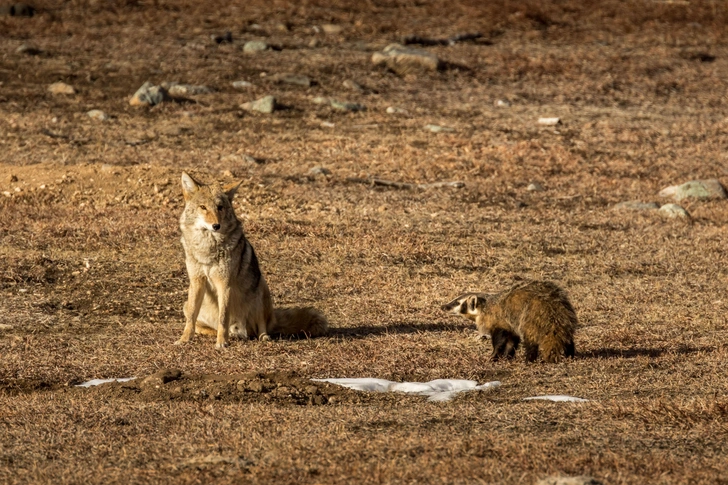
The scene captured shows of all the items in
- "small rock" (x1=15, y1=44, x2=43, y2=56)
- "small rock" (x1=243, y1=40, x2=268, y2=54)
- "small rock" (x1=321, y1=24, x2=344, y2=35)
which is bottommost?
"small rock" (x1=243, y1=40, x2=268, y2=54)

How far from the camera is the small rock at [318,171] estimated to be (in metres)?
21.0

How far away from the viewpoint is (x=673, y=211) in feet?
64.5

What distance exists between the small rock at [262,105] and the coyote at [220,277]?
45.9 ft

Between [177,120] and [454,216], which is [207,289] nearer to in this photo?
[454,216]

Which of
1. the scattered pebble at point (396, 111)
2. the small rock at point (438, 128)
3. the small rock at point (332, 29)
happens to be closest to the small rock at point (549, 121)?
the small rock at point (438, 128)

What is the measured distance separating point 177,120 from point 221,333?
1382cm

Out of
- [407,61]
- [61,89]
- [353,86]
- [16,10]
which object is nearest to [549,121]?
[353,86]

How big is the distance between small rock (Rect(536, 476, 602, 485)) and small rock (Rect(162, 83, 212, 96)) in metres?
21.3

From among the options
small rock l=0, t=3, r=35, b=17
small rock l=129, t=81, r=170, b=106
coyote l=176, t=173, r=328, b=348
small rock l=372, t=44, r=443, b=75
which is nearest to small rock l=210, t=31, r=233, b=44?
small rock l=372, t=44, r=443, b=75

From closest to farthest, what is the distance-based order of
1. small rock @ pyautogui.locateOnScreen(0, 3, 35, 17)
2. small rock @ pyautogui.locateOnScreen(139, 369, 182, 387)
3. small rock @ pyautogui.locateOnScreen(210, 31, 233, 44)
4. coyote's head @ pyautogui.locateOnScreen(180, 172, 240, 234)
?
small rock @ pyautogui.locateOnScreen(139, 369, 182, 387) < coyote's head @ pyautogui.locateOnScreen(180, 172, 240, 234) < small rock @ pyautogui.locateOnScreen(210, 31, 233, 44) < small rock @ pyautogui.locateOnScreen(0, 3, 35, 17)

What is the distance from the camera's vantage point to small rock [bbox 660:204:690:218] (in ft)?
64.1

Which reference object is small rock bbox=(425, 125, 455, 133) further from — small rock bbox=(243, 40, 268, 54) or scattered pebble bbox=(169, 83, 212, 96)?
small rock bbox=(243, 40, 268, 54)

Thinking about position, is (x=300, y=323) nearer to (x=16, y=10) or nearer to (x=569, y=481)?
(x=569, y=481)

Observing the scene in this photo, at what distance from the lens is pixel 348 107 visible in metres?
26.8
